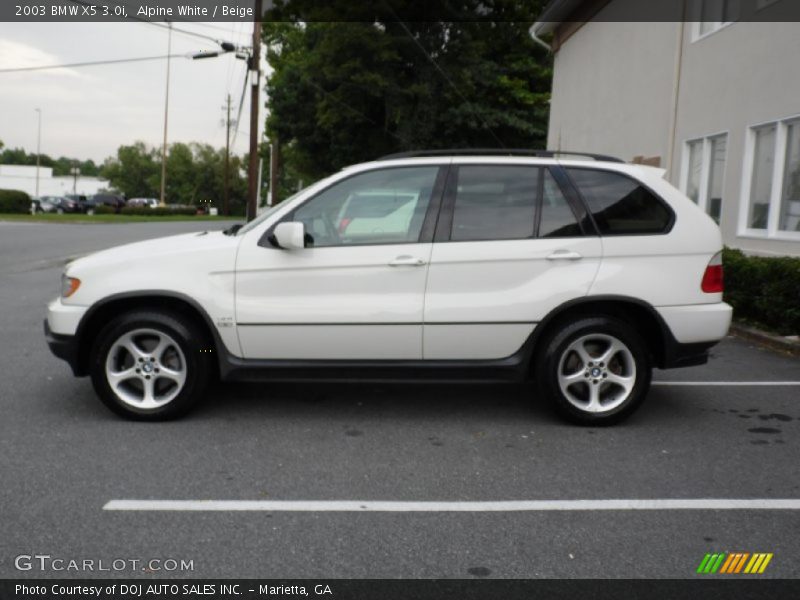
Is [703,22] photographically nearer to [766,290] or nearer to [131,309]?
[766,290]

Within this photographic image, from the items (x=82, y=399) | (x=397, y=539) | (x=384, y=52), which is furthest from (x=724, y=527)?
(x=384, y=52)

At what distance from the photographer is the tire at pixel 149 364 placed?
5.22 meters

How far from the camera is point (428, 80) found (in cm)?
3275

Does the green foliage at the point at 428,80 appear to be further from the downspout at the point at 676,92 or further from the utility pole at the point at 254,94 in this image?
the downspout at the point at 676,92

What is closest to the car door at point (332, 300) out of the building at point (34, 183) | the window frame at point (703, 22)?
the window frame at point (703, 22)

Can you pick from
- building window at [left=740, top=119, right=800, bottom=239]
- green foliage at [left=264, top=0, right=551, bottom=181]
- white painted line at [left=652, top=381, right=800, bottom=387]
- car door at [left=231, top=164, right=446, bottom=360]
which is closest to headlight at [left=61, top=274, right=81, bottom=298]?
car door at [left=231, top=164, right=446, bottom=360]

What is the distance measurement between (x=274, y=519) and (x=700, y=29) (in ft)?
39.9

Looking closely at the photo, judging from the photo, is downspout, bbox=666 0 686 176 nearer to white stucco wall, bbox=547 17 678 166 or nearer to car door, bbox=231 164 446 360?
white stucco wall, bbox=547 17 678 166

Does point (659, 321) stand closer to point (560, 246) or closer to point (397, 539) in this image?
point (560, 246)

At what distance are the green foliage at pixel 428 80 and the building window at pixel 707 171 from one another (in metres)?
19.6

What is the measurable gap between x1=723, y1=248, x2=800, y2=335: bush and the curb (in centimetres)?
21

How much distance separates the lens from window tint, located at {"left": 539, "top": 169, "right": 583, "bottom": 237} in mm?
5344

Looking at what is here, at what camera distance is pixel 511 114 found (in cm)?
3409

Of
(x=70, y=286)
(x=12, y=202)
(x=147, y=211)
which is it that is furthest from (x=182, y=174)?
(x=70, y=286)
